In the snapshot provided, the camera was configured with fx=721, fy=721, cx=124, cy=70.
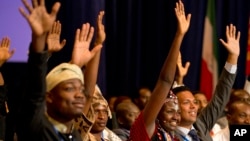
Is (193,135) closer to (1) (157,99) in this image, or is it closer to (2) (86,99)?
(1) (157,99)

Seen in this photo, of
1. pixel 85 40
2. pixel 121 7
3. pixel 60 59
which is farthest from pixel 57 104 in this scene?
pixel 121 7

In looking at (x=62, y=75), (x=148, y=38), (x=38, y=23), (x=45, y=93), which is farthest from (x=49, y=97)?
(x=148, y=38)

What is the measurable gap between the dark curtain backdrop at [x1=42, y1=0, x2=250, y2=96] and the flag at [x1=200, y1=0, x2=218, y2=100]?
5cm

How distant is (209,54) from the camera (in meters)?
7.74

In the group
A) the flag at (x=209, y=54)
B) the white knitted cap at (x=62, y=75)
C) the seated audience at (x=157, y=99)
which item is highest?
the white knitted cap at (x=62, y=75)

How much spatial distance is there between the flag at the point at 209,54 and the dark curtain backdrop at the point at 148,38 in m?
0.05

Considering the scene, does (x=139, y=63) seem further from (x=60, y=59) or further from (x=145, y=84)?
(x=60, y=59)

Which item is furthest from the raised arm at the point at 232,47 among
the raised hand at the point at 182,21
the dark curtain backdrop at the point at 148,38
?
the dark curtain backdrop at the point at 148,38

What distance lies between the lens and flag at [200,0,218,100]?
7.70 metres

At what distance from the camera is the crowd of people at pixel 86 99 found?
258 centimetres

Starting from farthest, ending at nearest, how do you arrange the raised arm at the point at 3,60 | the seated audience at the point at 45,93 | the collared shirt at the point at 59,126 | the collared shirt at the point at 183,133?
1. the collared shirt at the point at 183,133
2. the raised arm at the point at 3,60
3. the collared shirt at the point at 59,126
4. the seated audience at the point at 45,93

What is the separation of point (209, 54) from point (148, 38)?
2.27 feet

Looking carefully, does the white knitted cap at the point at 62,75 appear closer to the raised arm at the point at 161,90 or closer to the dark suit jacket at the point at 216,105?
the raised arm at the point at 161,90

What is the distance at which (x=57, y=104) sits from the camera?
2764mm
